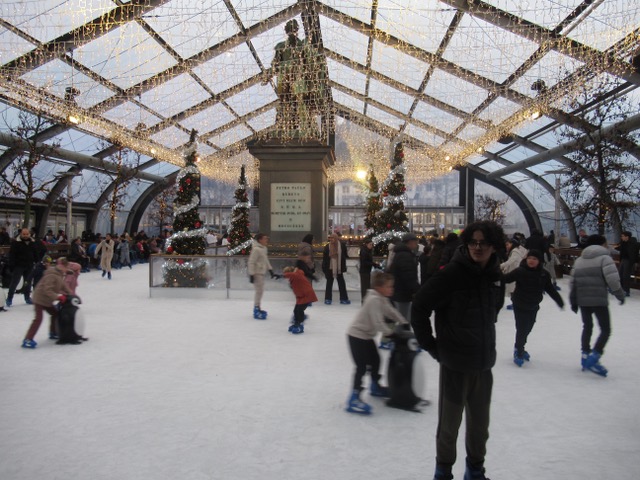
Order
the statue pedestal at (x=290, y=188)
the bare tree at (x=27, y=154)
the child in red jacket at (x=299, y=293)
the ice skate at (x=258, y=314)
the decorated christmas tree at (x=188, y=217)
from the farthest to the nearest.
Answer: the bare tree at (x=27, y=154) < the decorated christmas tree at (x=188, y=217) < the statue pedestal at (x=290, y=188) < the ice skate at (x=258, y=314) < the child in red jacket at (x=299, y=293)

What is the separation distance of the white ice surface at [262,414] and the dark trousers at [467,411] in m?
0.37

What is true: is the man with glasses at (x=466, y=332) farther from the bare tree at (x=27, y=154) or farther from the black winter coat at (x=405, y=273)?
the bare tree at (x=27, y=154)

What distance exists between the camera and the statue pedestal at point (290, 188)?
11.5 metres

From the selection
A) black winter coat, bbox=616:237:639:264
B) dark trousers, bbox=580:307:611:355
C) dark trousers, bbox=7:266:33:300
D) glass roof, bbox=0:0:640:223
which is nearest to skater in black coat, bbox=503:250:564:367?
dark trousers, bbox=580:307:611:355

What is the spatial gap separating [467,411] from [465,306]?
0.56m

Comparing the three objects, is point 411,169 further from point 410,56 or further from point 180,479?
point 180,479

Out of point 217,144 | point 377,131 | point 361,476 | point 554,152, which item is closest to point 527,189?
point 554,152

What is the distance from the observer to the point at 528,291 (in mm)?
5039

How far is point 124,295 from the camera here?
429 inches

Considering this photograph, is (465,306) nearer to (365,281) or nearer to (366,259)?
(366,259)

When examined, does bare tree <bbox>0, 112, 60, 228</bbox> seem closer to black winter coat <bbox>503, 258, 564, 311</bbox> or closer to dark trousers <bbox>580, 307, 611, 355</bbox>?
black winter coat <bbox>503, 258, 564, 311</bbox>

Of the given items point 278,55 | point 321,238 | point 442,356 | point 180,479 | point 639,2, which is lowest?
point 180,479

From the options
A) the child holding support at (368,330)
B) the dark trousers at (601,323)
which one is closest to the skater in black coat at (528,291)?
the dark trousers at (601,323)

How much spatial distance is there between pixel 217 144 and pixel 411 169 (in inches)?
381
